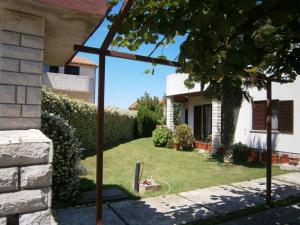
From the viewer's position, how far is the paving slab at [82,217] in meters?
5.64

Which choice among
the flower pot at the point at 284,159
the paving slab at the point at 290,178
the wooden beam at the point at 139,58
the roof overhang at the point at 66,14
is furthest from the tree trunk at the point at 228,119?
the roof overhang at the point at 66,14

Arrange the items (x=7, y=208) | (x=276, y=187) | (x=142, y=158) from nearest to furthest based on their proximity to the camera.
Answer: (x=7, y=208)
(x=276, y=187)
(x=142, y=158)

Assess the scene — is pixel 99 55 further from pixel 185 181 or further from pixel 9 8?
pixel 185 181

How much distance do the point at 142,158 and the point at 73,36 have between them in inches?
408

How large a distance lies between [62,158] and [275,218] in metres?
4.66

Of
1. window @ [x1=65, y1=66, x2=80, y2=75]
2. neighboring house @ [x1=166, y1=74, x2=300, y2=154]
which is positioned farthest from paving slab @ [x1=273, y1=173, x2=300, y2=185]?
window @ [x1=65, y1=66, x2=80, y2=75]

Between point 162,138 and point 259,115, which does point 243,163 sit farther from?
point 162,138

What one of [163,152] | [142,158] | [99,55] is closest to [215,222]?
[99,55]

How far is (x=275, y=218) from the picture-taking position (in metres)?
5.98

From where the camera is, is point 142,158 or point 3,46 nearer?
point 3,46

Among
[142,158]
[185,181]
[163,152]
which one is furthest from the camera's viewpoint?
[163,152]

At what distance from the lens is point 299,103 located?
1217 centimetres

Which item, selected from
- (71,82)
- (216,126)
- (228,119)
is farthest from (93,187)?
(71,82)

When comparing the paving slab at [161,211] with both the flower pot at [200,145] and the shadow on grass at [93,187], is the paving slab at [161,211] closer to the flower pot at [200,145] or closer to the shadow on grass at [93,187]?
the shadow on grass at [93,187]
